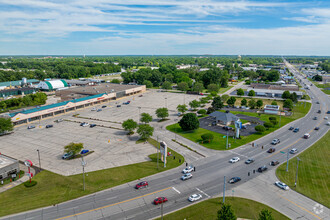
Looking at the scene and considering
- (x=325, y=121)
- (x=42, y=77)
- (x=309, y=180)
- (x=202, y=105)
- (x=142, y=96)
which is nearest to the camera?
(x=309, y=180)

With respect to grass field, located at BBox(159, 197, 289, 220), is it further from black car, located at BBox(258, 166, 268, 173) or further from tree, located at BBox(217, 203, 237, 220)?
black car, located at BBox(258, 166, 268, 173)

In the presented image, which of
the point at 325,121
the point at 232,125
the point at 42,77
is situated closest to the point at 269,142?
the point at 232,125

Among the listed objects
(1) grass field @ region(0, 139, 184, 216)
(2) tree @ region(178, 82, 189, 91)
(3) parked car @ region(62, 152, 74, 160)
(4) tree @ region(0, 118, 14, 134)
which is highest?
(2) tree @ region(178, 82, 189, 91)

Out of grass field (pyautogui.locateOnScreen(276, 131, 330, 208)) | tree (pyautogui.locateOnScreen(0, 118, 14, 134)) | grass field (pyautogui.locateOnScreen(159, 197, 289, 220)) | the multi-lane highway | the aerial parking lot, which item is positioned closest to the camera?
grass field (pyautogui.locateOnScreen(159, 197, 289, 220))

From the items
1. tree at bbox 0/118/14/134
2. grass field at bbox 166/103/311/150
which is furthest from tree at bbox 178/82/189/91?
tree at bbox 0/118/14/134

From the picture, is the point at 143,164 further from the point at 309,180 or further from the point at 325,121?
the point at 325,121

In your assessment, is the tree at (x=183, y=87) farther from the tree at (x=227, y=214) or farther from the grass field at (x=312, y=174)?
the tree at (x=227, y=214)

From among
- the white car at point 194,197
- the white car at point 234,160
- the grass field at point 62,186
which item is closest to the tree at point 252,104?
the white car at point 234,160
